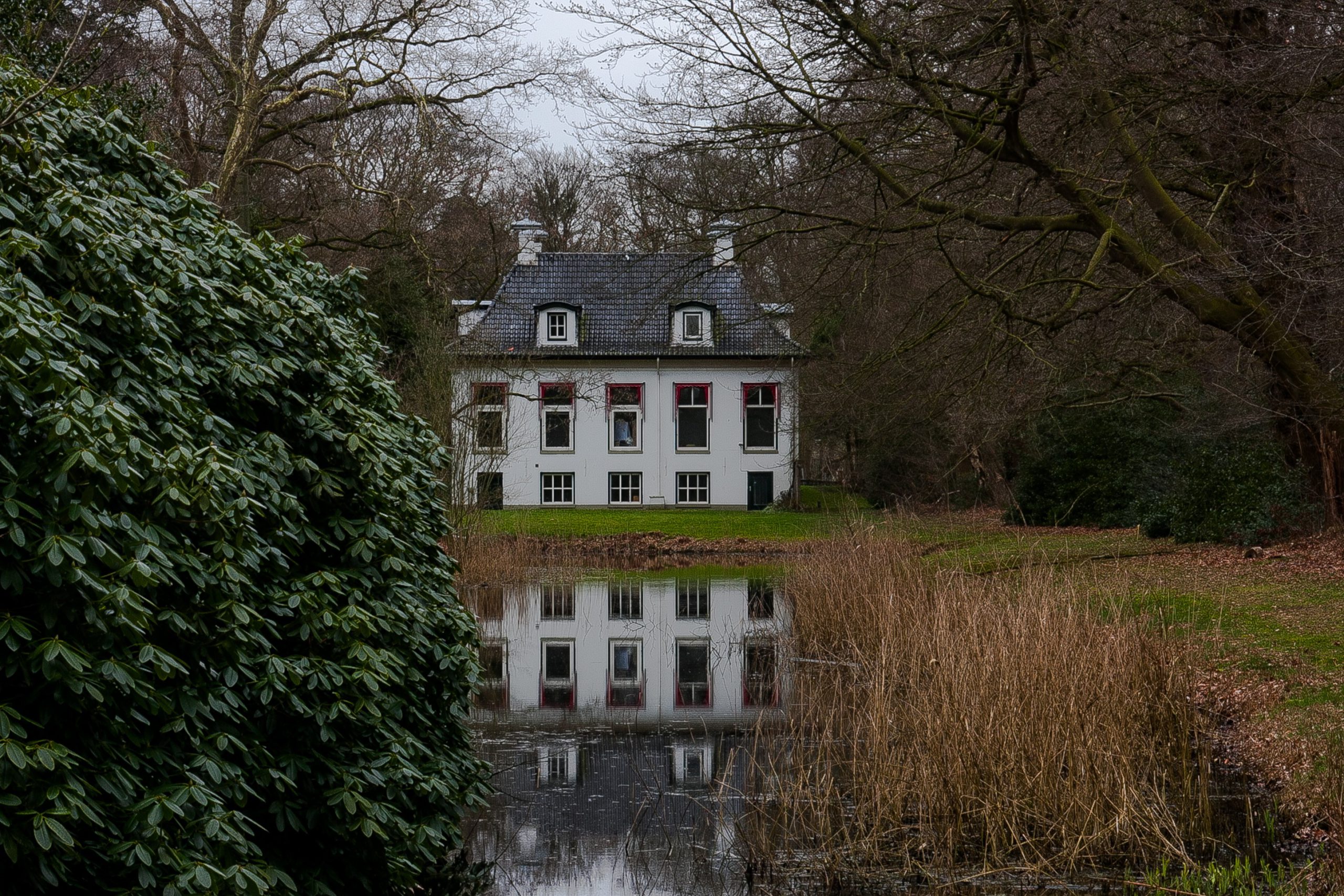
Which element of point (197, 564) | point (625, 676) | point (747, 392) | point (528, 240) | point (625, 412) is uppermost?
point (528, 240)

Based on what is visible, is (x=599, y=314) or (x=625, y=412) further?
(x=599, y=314)

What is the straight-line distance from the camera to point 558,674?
11.8 metres

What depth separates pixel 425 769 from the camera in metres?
5.18

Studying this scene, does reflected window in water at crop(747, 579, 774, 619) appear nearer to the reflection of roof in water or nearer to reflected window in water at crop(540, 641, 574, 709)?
reflected window in water at crop(540, 641, 574, 709)

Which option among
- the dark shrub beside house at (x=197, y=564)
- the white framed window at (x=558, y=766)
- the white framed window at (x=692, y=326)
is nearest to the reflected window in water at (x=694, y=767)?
the white framed window at (x=558, y=766)

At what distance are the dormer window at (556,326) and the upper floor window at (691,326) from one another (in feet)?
8.70

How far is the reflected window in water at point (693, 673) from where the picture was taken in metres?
10.4

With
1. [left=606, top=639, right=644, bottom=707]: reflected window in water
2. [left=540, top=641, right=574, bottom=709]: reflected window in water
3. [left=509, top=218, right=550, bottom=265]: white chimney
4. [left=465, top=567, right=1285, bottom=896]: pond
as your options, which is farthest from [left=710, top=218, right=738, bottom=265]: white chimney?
[left=509, top=218, right=550, bottom=265]: white chimney

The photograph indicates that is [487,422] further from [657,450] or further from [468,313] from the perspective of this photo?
[657,450]

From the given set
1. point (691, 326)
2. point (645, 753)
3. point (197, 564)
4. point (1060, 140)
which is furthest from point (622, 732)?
point (691, 326)

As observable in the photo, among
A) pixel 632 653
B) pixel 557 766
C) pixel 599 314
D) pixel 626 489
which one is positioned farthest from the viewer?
pixel 626 489

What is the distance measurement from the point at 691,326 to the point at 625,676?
23432mm

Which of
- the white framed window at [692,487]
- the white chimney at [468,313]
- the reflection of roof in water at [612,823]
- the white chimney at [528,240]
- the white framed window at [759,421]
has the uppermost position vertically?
the white chimney at [528,240]

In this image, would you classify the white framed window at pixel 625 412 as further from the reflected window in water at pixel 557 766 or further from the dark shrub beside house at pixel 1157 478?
the reflected window in water at pixel 557 766
